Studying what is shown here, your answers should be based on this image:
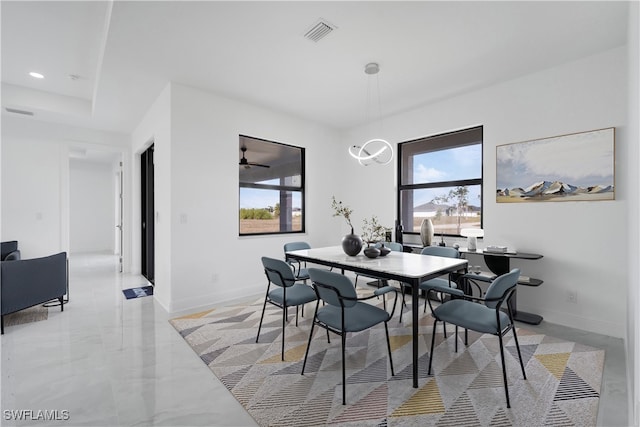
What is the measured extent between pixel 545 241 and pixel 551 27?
7.02ft

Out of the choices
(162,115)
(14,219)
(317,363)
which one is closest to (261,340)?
(317,363)

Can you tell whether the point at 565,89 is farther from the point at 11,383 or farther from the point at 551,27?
the point at 11,383

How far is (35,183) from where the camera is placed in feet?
16.2

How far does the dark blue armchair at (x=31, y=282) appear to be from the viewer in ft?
9.53

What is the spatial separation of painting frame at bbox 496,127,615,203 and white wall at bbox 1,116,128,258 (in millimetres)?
7010

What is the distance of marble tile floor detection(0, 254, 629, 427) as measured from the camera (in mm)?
1767

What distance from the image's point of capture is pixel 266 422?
1721 millimetres

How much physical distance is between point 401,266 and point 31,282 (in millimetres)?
3857

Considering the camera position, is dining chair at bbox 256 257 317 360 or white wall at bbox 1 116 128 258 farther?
white wall at bbox 1 116 128 258

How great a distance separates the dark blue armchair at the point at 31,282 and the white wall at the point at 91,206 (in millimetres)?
6059

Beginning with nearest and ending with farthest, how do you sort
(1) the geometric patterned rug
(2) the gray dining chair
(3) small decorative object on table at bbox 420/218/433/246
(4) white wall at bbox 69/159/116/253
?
(1) the geometric patterned rug
(2) the gray dining chair
(3) small decorative object on table at bbox 420/218/433/246
(4) white wall at bbox 69/159/116/253

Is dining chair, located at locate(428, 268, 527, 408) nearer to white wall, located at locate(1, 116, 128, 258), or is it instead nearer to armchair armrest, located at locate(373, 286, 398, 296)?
armchair armrest, located at locate(373, 286, 398, 296)

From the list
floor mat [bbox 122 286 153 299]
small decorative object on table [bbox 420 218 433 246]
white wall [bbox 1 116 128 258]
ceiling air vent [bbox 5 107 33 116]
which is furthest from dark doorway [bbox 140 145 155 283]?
small decorative object on table [bbox 420 218 433 246]

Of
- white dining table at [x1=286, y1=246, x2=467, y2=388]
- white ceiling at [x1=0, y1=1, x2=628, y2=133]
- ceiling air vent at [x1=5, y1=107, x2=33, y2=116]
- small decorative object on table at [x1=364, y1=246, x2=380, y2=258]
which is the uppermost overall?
white ceiling at [x1=0, y1=1, x2=628, y2=133]
